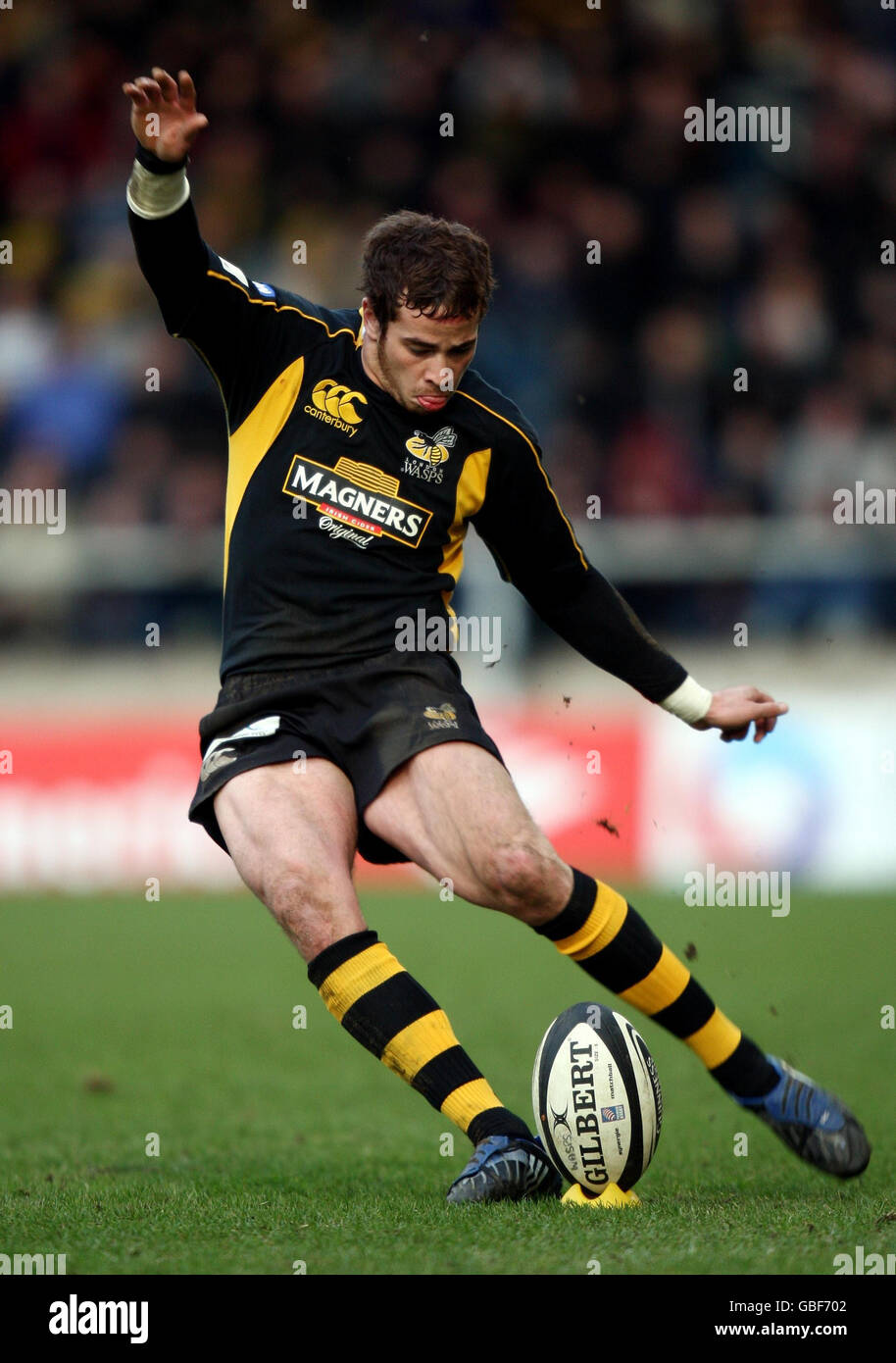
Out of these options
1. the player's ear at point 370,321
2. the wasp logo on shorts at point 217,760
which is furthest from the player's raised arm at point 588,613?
the wasp logo on shorts at point 217,760

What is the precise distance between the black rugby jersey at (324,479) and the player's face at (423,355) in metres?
0.09

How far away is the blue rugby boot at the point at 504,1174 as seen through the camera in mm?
3871

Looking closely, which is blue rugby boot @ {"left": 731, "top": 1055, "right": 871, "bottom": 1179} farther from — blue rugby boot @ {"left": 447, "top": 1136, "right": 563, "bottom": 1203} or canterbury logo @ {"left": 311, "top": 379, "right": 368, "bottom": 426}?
canterbury logo @ {"left": 311, "top": 379, "right": 368, "bottom": 426}

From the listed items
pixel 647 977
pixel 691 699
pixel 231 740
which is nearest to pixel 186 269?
pixel 231 740

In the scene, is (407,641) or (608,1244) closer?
(608,1244)

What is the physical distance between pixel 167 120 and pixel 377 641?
1.33m

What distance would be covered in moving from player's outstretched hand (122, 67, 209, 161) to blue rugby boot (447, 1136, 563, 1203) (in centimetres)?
236

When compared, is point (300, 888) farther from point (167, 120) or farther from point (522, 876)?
point (167, 120)

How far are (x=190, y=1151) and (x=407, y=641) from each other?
1.60 meters

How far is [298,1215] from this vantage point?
381 centimetres

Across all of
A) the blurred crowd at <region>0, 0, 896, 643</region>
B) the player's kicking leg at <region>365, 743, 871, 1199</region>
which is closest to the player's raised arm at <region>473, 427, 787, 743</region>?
the player's kicking leg at <region>365, 743, 871, 1199</region>

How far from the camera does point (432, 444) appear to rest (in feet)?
14.5

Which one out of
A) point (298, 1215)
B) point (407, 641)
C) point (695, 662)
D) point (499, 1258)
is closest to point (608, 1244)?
point (499, 1258)
